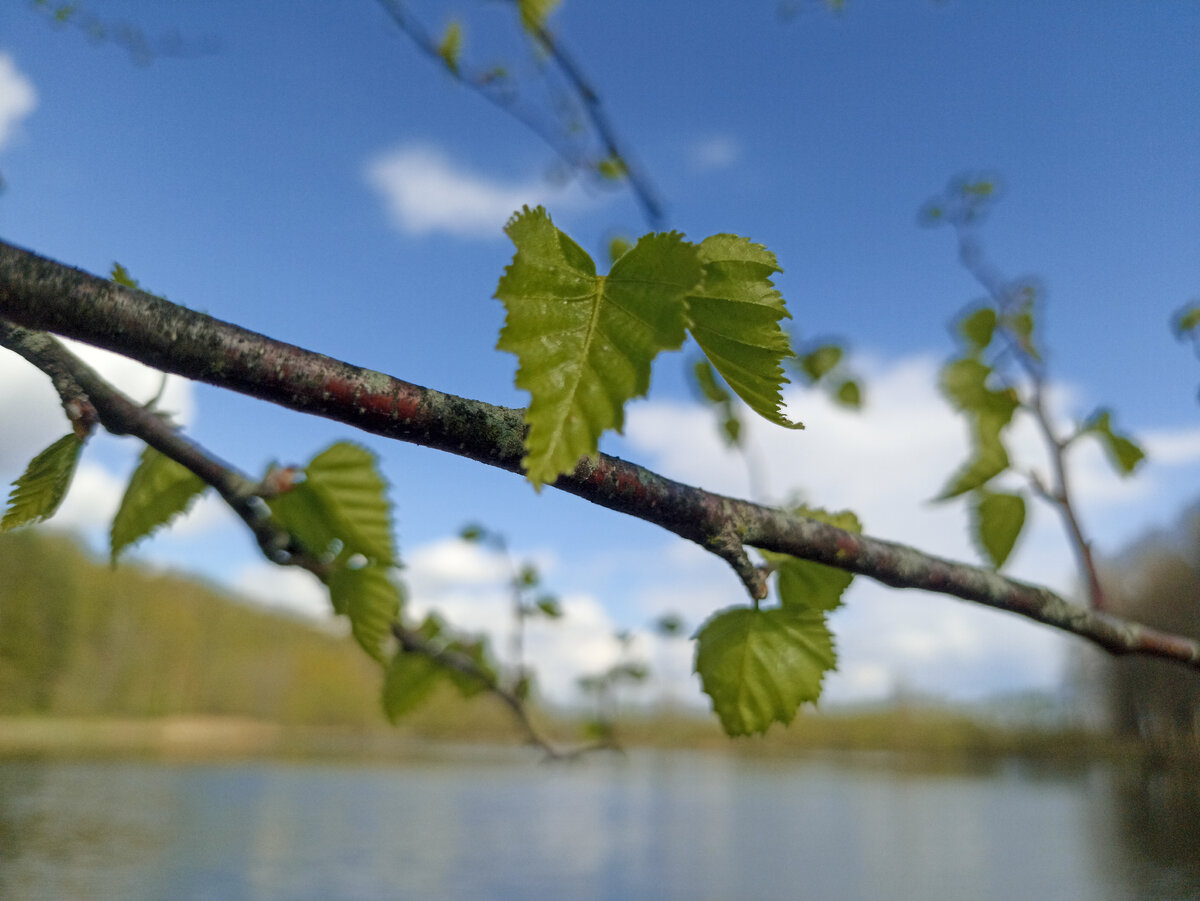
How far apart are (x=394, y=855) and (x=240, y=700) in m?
24.0

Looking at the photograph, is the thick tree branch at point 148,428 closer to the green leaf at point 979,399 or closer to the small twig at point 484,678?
the small twig at point 484,678

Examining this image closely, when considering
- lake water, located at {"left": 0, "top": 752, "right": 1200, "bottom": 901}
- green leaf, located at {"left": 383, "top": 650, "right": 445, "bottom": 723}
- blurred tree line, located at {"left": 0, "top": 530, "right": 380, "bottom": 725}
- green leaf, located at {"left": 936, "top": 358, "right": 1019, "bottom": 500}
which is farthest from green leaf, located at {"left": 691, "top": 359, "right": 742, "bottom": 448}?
blurred tree line, located at {"left": 0, "top": 530, "right": 380, "bottom": 725}

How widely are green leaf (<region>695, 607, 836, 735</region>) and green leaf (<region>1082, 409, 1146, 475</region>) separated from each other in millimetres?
655

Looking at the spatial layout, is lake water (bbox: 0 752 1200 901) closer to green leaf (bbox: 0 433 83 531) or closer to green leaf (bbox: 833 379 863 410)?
green leaf (bbox: 833 379 863 410)

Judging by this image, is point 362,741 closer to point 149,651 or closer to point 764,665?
point 149,651

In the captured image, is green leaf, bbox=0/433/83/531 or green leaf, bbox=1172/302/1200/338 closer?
green leaf, bbox=0/433/83/531

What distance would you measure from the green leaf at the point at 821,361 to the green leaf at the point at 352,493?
0.93 m

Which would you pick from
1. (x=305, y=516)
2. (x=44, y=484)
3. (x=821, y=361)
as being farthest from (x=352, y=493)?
(x=821, y=361)

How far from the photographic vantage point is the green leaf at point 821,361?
1.23 metres

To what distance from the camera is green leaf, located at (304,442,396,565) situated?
43 cm

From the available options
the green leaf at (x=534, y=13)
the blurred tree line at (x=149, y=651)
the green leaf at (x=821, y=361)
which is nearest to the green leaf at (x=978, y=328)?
the green leaf at (x=821, y=361)

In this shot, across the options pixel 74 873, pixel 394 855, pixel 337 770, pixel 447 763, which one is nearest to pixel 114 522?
pixel 74 873

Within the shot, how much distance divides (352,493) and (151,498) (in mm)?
169

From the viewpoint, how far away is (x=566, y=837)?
9.59 meters
